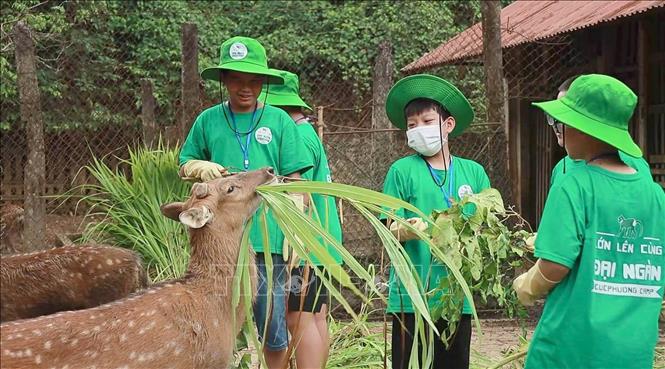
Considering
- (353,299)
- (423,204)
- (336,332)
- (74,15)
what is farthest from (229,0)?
(423,204)

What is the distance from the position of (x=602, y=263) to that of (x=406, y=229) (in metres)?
1.14

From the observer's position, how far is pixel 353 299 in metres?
8.32

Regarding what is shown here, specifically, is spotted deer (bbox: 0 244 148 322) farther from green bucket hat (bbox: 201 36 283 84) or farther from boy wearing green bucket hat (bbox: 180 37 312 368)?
green bucket hat (bbox: 201 36 283 84)

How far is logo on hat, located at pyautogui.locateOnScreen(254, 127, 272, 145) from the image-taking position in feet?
15.9

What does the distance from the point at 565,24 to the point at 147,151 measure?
5582mm

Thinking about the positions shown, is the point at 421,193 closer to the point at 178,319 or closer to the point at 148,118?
the point at 178,319

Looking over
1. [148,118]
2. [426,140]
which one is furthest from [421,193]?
[148,118]

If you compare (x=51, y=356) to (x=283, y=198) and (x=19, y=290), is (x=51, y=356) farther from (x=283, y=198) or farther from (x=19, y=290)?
(x=19, y=290)

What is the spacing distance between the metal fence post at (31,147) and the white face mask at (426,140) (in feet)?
13.9

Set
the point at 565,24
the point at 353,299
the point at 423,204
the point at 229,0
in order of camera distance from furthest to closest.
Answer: the point at 229,0 < the point at 565,24 < the point at 353,299 < the point at 423,204

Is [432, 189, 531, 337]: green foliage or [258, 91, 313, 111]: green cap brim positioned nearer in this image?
[432, 189, 531, 337]: green foliage

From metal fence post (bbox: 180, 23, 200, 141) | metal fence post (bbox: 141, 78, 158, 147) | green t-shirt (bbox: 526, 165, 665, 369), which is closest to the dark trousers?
green t-shirt (bbox: 526, 165, 665, 369)

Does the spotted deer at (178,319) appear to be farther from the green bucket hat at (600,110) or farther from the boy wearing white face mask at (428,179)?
the green bucket hat at (600,110)

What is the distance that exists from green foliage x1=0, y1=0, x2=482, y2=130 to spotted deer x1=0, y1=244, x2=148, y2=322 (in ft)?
22.1
